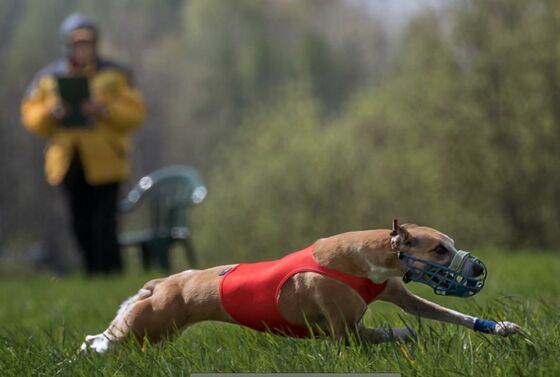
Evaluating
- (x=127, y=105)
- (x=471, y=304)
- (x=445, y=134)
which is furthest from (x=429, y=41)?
(x=471, y=304)

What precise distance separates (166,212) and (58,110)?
8.91 ft

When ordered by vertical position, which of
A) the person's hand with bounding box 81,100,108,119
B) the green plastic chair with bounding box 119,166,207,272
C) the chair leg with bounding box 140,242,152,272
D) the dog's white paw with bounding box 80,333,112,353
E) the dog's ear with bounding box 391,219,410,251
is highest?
the person's hand with bounding box 81,100,108,119

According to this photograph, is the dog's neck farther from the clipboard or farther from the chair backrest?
the chair backrest

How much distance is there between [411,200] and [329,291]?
2062cm

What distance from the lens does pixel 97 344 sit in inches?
140

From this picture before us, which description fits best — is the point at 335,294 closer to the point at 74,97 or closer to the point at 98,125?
the point at 74,97

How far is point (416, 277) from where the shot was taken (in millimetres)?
3002

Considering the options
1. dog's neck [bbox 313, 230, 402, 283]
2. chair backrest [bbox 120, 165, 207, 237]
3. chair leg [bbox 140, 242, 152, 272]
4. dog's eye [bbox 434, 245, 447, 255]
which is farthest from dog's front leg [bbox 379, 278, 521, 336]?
chair leg [bbox 140, 242, 152, 272]

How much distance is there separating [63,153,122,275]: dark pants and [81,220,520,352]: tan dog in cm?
807

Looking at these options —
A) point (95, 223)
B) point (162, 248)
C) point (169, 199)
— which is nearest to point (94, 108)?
point (95, 223)

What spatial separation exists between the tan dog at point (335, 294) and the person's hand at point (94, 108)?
23.6ft

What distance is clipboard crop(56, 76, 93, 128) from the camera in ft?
33.5

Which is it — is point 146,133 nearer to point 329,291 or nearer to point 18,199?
point 18,199

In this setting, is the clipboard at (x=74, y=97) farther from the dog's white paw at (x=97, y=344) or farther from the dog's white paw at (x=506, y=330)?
the dog's white paw at (x=506, y=330)
